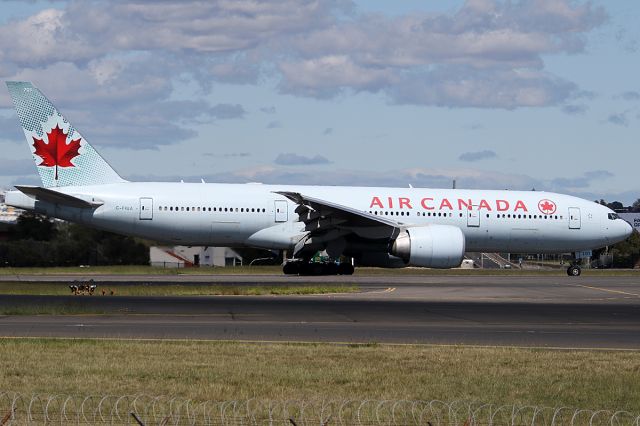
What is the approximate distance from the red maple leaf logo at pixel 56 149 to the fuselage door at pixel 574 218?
71.4ft

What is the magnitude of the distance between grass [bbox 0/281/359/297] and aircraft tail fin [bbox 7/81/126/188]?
26.7 ft

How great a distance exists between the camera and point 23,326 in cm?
2120

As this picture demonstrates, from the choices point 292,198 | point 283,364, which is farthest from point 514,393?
point 292,198

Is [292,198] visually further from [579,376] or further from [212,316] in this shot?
[579,376]

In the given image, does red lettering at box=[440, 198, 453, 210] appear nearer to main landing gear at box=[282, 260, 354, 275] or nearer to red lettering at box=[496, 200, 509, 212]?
red lettering at box=[496, 200, 509, 212]

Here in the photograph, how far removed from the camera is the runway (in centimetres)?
2009

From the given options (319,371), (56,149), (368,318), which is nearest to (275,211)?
(56,149)

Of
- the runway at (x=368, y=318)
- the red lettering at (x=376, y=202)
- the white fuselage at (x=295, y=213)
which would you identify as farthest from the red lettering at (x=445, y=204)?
the runway at (x=368, y=318)

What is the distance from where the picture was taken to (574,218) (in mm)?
46625

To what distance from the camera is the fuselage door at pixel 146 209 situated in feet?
138

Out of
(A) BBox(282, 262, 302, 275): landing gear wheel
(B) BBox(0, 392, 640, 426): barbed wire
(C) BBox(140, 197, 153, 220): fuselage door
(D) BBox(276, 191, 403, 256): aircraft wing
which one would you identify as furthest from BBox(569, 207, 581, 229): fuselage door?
(B) BBox(0, 392, 640, 426): barbed wire

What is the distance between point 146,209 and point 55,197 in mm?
3706

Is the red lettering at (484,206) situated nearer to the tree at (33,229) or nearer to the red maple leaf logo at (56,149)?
the red maple leaf logo at (56,149)

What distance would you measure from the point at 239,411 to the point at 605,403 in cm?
461
